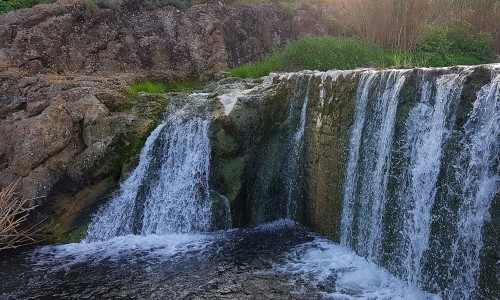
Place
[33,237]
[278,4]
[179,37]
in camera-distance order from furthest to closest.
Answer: [278,4] → [179,37] → [33,237]

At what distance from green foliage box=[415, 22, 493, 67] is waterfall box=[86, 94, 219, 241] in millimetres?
5940

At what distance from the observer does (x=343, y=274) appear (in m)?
5.37

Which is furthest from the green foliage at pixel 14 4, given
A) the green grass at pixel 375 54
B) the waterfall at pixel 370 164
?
the waterfall at pixel 370 164

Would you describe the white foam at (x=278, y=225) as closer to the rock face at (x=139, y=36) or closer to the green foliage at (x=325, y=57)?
the green foliage at (x=325, y=57)

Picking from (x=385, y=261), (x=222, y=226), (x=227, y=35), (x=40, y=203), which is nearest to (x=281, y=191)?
(x=222, y=226)

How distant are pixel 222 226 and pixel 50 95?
4.28m

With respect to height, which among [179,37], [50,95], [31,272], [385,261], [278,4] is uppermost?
[278,4]

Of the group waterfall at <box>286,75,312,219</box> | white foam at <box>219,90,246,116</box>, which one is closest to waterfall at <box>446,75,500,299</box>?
waterfall at <box>286,75,312,219</box>

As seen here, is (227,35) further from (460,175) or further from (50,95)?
(460,175)

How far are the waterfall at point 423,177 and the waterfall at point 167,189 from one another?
2.76 metres

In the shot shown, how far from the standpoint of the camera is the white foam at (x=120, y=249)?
6285 millimetres

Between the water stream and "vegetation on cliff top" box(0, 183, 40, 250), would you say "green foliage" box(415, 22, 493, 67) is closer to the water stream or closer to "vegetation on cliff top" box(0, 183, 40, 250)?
the water stream

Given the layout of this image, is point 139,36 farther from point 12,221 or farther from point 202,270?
point 202,270

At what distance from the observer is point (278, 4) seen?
1456cm
